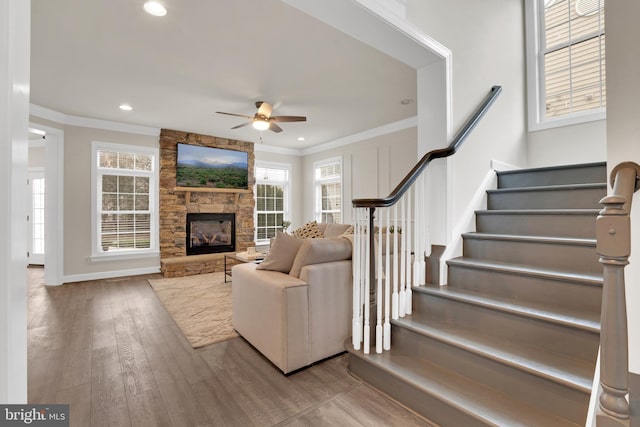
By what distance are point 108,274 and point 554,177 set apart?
6747 mm

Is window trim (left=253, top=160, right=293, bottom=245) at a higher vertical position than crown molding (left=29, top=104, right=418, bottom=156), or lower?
lower

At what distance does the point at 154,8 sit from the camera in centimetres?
228

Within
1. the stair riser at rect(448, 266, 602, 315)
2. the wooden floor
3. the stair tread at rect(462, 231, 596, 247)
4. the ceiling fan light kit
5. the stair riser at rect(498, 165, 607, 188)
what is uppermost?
the ceiling fan light kit

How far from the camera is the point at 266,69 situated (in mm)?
3293

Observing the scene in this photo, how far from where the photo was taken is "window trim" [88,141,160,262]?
5070mm

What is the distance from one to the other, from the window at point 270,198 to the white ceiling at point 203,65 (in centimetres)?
220

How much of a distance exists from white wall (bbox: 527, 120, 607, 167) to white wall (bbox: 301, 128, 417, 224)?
1897 millimetres

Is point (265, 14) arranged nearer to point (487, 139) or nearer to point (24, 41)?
point (24, 41)

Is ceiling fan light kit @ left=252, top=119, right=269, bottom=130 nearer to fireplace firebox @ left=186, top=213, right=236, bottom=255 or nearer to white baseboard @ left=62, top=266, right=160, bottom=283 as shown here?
fireplace firebox @ left=186, top=213, right=236, bottom=255

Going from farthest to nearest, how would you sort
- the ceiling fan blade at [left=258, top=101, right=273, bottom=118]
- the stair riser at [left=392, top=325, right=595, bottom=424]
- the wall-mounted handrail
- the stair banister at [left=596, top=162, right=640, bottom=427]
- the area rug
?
1. the ceiling fan blade at [left=258, top=101, right=273, bottom=118]
2. the area rug
3. the wall-mounted handrail
4. the stair riser at [left=392, top=325, right=595, bottom=424]
5. the stair banister at [left=596, top=162, right=640, bottom=427]

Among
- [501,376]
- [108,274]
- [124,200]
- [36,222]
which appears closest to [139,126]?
[124,200]

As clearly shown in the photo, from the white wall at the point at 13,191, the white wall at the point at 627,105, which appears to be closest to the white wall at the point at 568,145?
the white wall at the point at 627,105

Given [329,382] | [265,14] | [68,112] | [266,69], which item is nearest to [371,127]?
[266,69]

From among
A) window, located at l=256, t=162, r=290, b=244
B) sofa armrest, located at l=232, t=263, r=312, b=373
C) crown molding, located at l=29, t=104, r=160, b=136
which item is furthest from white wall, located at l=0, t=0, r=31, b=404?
window, located at l=256, t=162, r=290, b=244
